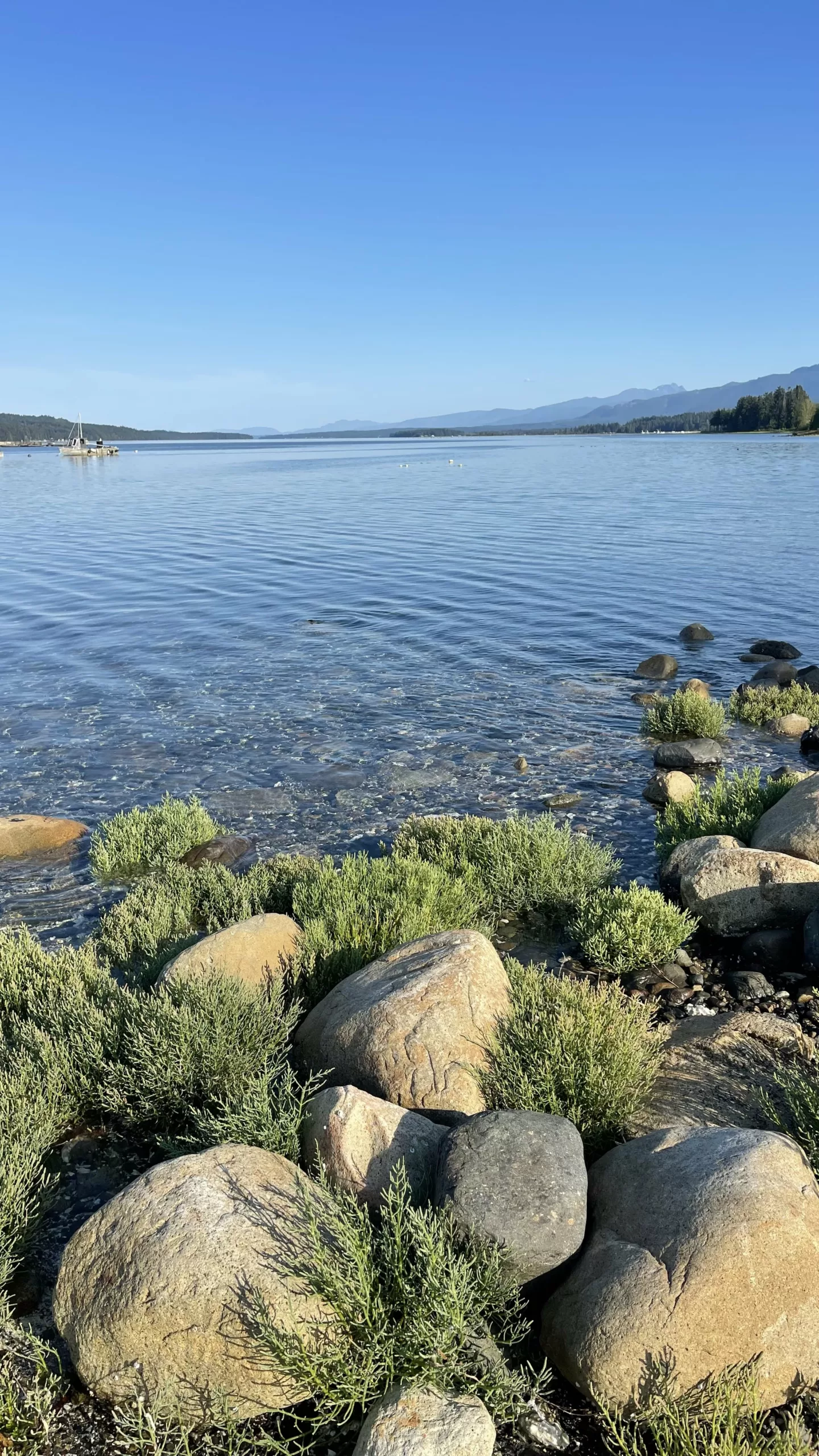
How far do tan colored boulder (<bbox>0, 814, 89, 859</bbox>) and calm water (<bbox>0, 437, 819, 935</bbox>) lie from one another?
475mm

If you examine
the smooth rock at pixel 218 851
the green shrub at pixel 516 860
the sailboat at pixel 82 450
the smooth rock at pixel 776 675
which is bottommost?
the smooth rock at pixel 218 851

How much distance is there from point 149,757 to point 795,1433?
1443cm

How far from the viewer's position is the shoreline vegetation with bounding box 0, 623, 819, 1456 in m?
4.37

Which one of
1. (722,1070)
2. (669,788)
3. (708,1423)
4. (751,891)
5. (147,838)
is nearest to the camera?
(708,1423)

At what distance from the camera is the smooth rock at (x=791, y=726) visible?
17391 millimetres

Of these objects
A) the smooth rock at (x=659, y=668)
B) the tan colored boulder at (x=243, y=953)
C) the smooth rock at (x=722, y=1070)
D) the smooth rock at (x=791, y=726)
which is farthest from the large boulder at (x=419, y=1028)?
the smooth rock at (x=659, y=668)

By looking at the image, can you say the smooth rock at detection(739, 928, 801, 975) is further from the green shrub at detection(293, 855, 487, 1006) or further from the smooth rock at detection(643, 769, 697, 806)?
the smooth rock at detection(643, 769, 697, 806)

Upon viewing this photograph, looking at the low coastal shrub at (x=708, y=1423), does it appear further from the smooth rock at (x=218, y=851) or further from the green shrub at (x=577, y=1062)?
the smooth rock at (x=218, y=851)

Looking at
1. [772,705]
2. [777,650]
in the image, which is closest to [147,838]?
[772,705]

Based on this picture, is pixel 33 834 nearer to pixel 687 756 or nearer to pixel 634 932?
pixel 634 932

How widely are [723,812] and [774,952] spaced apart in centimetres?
338

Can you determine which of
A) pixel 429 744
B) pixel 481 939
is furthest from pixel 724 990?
pixel 429 744

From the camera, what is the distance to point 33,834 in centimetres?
1280

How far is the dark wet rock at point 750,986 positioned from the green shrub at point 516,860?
2027mm
